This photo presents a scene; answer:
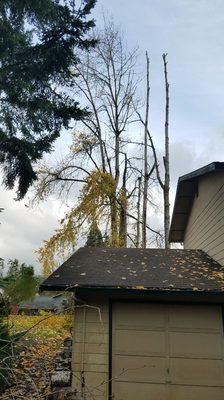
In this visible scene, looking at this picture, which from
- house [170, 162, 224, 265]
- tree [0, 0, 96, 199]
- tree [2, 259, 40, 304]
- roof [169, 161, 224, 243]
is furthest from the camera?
roof [169, 161, 224, 243]

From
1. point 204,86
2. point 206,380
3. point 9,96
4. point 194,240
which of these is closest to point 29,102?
point 9,96

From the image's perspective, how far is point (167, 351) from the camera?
7625mm

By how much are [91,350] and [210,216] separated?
424 centimetres

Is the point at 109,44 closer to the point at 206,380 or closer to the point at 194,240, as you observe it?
the point at 194,240

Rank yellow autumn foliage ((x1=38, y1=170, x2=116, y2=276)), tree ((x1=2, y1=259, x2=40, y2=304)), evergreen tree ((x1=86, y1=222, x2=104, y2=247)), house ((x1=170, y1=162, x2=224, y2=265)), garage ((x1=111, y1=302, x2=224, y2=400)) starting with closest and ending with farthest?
tree ((x1=2, y1=259, x2=40, y2=304)), garage ((x1=111, y1=302, x2=224, y2=400)), house ((x1=170, y1=162, x2=224, y2=265)), yellow autumn foliage ((x1=38, y1=170, x2=116, y2=276)), evergreen tree ((x1=86, y1=222, x2=104, y2=247))

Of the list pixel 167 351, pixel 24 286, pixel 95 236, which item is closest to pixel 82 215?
pixel 95 236

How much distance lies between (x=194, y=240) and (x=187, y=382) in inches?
201

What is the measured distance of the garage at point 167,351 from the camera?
7.41 meters

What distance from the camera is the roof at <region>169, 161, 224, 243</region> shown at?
10.0 metres

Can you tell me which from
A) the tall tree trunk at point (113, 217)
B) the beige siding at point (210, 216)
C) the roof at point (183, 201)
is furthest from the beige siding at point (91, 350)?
the tall tree trunk at point (113, 217)

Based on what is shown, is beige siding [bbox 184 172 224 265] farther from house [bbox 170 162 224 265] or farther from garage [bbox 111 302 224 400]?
garage [bbox 111 302 224 400]

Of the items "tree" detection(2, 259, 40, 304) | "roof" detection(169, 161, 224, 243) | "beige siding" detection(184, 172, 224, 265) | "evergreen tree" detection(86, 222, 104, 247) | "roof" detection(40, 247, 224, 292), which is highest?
"evergreen tree" detection(86, 222, 104, 247)

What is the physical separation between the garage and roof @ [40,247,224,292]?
513 mm

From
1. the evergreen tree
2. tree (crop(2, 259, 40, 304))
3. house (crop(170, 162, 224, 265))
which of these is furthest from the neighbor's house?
the evergreen tree
